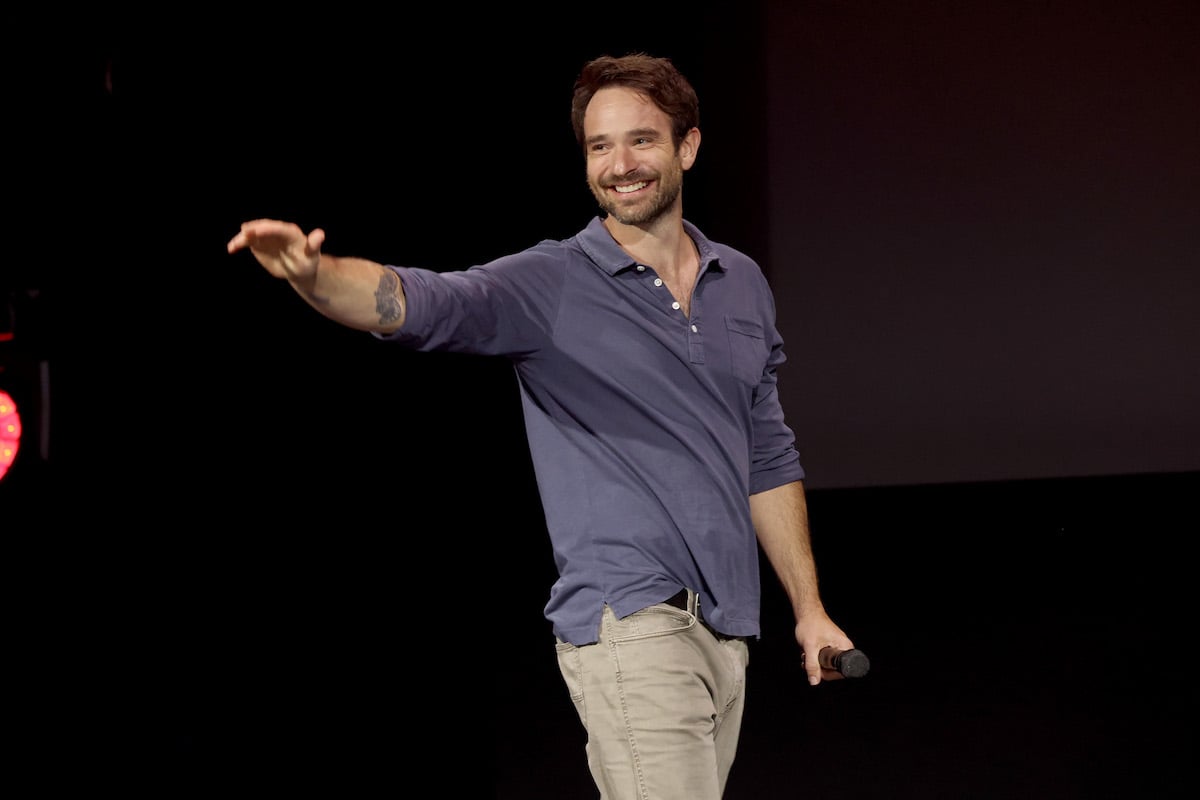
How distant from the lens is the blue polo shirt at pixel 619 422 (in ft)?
5.36

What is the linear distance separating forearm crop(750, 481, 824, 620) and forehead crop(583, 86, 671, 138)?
602 millimetres

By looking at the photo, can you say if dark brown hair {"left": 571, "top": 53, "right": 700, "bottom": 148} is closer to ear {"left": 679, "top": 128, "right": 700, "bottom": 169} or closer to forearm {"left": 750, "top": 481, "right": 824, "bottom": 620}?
ear {"left": 679, "top": 128, "right": 700, "bottom": 169}

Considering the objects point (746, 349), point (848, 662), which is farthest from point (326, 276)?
point (848, 662)

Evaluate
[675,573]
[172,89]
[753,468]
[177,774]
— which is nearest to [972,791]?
[753,468]

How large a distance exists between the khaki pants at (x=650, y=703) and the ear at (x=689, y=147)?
0.70m

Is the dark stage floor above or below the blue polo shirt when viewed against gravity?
below

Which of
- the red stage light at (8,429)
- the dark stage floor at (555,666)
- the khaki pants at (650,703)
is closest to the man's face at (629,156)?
the khaki pants at (650,703)

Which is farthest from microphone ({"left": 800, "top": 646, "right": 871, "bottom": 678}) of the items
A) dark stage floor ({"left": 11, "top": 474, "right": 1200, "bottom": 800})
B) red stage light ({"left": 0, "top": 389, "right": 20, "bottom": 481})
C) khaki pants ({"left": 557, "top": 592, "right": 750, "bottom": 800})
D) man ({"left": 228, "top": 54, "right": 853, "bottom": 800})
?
red stage light ({"left": 0, "top": 389, "right": 20, "bottom": 481})

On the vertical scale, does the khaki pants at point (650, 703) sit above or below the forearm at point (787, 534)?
below

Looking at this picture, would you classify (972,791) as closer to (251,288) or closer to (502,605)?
(502,605)

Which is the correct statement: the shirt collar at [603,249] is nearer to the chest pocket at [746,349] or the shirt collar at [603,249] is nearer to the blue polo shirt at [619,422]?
the blue polo shirt at [619,422]

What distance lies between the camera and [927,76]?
3.42m

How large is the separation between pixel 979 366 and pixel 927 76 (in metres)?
0.81

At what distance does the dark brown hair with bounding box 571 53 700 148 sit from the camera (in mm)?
1844
